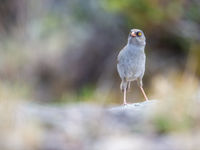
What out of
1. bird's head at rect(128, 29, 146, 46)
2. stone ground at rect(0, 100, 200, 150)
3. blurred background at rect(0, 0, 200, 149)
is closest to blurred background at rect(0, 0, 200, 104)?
blurred background at rect(0, 0, 200, 149)

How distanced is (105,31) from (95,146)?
10.9m

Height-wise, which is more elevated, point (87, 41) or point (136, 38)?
point (87, 41)

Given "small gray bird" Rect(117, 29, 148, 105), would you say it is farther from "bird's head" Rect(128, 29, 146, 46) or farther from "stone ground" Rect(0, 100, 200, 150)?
"stone ground" Rect(0, 100, 200, 150)

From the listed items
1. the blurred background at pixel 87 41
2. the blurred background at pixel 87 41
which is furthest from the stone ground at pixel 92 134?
the blurred background at pixel 87 41

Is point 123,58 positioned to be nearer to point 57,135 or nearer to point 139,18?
point 57,135

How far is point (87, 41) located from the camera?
51.8ft

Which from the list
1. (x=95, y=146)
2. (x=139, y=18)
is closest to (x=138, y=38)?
(x=95, y=146)

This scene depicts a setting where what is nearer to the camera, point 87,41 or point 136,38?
point 136,38

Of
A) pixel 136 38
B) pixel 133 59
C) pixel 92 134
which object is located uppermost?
pixel 136 38

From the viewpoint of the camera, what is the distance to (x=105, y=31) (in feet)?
52.1

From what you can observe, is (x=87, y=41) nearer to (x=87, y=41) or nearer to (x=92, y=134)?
(x=87, y=41)

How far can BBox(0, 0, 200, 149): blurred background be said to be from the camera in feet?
46.1

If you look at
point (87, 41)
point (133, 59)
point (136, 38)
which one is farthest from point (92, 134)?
point (87, 41)

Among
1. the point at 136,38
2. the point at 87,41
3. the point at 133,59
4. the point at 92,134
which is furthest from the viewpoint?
the point at 87,41
